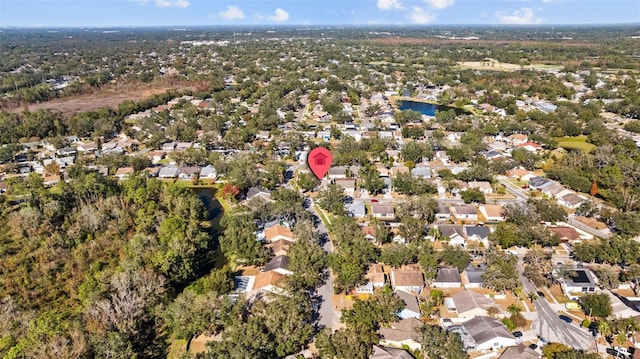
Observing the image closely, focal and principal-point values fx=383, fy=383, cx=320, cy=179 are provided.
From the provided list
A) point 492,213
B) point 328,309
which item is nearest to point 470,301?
point 328,309

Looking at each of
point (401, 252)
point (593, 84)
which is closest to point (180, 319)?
point (401, 252)

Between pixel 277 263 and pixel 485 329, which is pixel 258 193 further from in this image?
pixel 485 329

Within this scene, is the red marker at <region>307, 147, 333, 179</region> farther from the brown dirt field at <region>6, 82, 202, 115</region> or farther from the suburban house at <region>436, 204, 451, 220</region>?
the brown dirt field at <region>6, 82, 202, 115</region>

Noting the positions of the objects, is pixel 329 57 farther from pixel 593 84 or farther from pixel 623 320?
pixel 623 320

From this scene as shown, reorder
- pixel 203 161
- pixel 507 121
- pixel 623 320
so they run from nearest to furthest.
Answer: pixel 623 320
pixel 203 161
pixel 507 121

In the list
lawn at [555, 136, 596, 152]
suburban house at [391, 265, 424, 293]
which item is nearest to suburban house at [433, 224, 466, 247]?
suburban house at [391, 265, 424, 293]

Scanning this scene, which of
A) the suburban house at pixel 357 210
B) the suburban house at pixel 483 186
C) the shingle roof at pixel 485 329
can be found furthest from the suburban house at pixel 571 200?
the shingle roof at pixel 485 329

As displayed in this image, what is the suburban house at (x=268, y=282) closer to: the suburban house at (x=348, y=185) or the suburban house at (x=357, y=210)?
the suburban house at (x=357, y=210)
